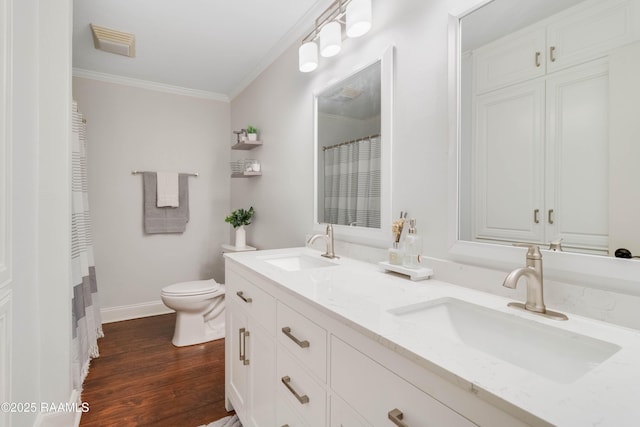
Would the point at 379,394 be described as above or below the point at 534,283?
below

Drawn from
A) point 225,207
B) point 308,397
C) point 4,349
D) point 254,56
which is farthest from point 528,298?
point 225,207

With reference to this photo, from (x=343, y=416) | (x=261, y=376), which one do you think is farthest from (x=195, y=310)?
(x=343, y=416)

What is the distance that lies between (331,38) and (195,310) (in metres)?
2.22

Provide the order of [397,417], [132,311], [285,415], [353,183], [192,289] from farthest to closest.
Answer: [132,311]
[192,289]
[353,183]
[285,415]
[397,417]

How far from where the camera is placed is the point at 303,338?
1.00m

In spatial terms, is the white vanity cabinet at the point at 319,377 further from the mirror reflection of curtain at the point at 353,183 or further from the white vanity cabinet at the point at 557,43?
the white vanity cabinet at the point at 557,43

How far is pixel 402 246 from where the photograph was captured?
1.40 metres

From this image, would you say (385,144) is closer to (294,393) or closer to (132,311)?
(294,393)

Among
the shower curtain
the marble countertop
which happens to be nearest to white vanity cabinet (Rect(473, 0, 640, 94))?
the marble countertop

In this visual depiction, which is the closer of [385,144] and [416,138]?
[416,138]

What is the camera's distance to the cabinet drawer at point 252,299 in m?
1.24

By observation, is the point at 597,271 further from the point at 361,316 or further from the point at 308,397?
the point at 308,397

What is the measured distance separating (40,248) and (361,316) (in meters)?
1.65

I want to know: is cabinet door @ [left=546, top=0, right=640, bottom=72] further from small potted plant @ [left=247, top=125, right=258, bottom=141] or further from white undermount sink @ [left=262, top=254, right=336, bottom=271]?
small potted plant @ [left=247, top=125, right=258, bottom=141]
